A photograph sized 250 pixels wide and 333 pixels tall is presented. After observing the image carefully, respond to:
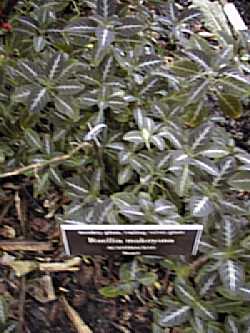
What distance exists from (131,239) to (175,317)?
15 centimetres

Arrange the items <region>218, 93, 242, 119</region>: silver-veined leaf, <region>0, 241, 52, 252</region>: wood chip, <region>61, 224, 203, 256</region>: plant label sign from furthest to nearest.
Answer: <region>0, 241, 52, 252</region>: wood chip < <region>218, 93, 242, 119</region>: silver-veined leaf < <region>61, 224, 203, 256</region>: plant label sign

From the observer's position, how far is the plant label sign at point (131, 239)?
1104 millimetres

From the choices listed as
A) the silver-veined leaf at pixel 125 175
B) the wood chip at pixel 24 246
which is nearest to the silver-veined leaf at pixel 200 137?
the silver-veined leaf at pixel 125 175

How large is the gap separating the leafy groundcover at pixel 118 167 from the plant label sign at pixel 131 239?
33 millimetres

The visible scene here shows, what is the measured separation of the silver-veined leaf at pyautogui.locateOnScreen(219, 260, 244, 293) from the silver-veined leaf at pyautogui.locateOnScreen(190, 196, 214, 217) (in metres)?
0.08

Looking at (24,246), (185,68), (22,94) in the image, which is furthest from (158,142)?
(24,246)

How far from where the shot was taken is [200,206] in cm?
113

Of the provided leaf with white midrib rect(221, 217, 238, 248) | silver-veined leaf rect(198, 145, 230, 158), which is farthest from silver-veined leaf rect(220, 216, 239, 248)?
silver-veined leaf rect(198, 145, 230, 158)

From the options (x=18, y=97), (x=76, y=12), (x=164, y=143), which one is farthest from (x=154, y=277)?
(x=76, y=12)

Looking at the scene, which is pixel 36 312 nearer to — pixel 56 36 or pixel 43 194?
pixel 43 194

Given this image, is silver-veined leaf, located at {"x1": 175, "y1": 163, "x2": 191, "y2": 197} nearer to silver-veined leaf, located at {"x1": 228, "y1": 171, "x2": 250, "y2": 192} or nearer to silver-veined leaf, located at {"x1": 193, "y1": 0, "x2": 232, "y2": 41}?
silver-veined leaf, located at {"x1": 228, "y1": 171, "x2": 250, "y2": 192}

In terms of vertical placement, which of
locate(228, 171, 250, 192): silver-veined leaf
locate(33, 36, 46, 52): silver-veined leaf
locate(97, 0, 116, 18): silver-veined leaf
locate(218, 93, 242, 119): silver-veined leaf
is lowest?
locate(228, 171, 250, 192): silver-veined leaf

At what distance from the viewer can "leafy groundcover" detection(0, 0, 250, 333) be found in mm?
1165

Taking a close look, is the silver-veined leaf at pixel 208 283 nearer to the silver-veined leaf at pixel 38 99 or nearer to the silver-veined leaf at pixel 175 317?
the silver-veined leaf at pixel 175 317
